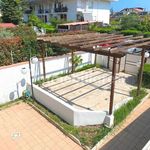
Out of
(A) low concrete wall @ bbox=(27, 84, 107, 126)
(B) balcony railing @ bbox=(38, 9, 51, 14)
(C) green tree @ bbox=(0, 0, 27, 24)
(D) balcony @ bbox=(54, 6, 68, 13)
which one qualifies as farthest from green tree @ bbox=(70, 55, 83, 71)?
(B) balcony railing @ bbox=(38, 9, 51, 14)

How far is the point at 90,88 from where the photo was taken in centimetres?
1124

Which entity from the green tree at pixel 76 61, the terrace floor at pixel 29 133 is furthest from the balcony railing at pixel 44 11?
the terrace floor at pixel 29 133

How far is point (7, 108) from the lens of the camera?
382 inches


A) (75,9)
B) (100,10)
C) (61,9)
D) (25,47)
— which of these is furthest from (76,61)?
(100,10)

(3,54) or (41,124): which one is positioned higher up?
(3,54)

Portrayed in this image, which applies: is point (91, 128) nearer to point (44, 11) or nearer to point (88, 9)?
point (88, 9)

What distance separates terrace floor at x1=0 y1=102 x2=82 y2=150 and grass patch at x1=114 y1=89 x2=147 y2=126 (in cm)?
244

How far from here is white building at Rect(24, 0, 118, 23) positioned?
3850 centimetres

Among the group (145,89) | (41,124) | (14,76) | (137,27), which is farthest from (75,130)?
(137,27)

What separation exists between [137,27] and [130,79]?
21.2m

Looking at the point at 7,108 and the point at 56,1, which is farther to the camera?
the point at 56,1

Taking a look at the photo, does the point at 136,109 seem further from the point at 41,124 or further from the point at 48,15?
the point at 48,15

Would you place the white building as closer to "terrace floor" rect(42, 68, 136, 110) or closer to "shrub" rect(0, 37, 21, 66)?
"terrace floor" rect(42, 68, 136, 110)

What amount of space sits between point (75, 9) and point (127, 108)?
32.9 metres
